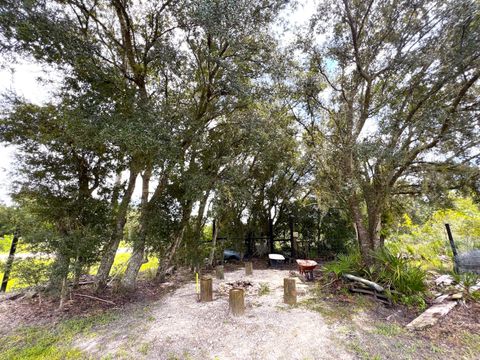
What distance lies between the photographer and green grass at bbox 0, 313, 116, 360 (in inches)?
102

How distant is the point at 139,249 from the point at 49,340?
6.92 feet

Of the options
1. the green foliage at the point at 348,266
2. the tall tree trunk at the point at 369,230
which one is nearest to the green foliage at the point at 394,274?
the green foliage at the point at 348,266

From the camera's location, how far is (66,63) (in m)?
3.83

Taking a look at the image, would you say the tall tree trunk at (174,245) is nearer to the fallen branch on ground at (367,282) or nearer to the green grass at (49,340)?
the green grass at (49,340)

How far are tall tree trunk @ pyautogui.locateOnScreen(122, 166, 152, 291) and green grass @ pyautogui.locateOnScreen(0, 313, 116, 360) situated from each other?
131 centimetres

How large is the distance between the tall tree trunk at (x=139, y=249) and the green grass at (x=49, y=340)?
4.29 feet

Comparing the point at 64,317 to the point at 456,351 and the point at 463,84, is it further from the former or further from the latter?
the point at 463,84

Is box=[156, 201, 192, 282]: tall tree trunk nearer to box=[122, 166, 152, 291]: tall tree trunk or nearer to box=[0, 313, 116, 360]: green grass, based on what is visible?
box=[122, 166, 152, 291]: tall tree trunk

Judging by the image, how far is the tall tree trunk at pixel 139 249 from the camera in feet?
16.1

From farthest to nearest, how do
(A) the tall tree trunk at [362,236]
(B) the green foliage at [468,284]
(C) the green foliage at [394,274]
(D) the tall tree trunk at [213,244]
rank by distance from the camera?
(D) the tall tree trunk at [213,244] → (A) the tall tree trunk at [362,236] → (C) the green foliage at [394,274] → (B) the green foliage at [468,284]

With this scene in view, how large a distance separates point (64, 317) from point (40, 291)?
0.87 meters

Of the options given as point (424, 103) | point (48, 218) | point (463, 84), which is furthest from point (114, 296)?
point (463, 84)

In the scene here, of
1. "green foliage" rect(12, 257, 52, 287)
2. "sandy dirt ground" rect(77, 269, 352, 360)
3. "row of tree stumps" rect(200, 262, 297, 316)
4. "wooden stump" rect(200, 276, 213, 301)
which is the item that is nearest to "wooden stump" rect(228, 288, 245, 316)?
"row of tree stumps" rect(200, 262, 297, 316)

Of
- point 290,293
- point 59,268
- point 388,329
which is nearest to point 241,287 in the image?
point 290,293
